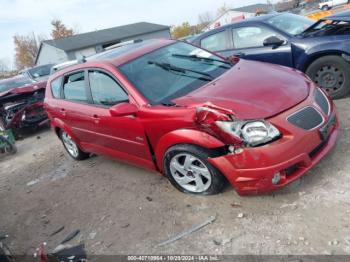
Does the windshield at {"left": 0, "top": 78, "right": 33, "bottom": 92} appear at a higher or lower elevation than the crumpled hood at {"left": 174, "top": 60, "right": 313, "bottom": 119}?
lower

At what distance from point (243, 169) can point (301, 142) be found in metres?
0.58

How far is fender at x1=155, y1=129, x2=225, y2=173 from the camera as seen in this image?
331cm

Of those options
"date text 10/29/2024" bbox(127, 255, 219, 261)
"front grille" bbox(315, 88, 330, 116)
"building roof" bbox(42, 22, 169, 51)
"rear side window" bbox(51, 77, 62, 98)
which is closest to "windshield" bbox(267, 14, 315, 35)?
"front grille" bbox(315, 88, 330, 116)

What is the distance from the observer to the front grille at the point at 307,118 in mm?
3252

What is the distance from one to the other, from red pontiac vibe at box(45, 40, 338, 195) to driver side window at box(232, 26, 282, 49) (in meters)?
1.79

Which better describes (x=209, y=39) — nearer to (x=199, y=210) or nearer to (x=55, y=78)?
(x=55, y=78)

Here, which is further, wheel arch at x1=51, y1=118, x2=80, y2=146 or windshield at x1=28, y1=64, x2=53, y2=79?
windshield at x1=28, y1=64, x2=53, y2=79

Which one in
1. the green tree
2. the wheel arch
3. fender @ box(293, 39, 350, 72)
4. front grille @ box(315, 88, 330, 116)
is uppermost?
fender @ box(293, 39, 350, 72)

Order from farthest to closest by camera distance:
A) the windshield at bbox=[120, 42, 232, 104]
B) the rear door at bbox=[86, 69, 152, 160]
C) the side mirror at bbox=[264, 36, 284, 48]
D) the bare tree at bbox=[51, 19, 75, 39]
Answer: the bare tree at bbox=[51, 19, 75, 39] < the side mirror at bbox=[264, 36, 284, 48] < the rear door at bbox=[86, 69, 152, 160] < the windshield at bbox=[120, 42, 232, 104]

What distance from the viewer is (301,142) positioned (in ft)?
10.4

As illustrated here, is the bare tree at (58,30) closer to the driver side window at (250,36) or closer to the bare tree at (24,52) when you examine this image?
the bare tree at (24,52)

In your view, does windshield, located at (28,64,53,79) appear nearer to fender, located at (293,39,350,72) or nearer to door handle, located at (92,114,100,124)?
door handle, located at (92,114,100,124)

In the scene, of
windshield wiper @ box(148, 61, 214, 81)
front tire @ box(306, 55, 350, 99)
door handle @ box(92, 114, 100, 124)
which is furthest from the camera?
front tire @ box(306, 55, 350, 99)

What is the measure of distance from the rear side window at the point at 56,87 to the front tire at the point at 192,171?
2630mm
